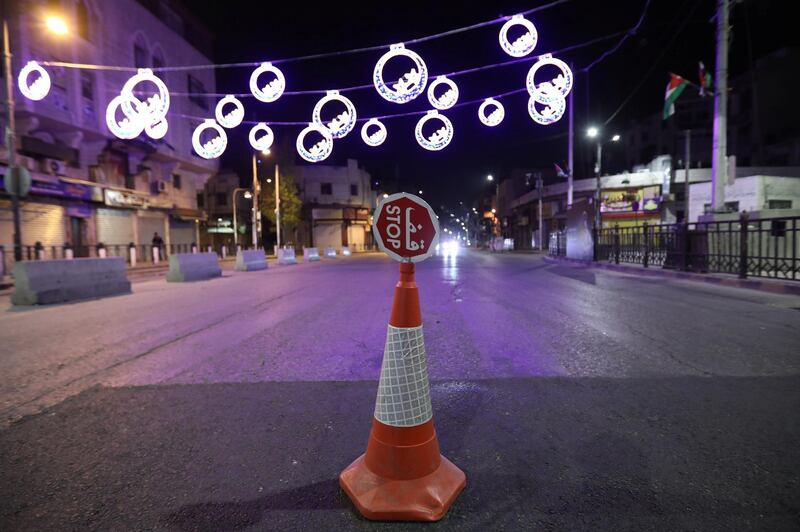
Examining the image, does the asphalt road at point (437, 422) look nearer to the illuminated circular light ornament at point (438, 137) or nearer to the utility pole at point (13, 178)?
the illuminated circular light ornament at point (438, 137)

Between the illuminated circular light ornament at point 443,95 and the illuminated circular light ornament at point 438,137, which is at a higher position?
the illuminated circular light ornament at point 443,95

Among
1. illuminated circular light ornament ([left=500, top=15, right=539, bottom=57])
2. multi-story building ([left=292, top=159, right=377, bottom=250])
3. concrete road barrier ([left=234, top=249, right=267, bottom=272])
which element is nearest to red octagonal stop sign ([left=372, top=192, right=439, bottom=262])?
illuminated circular light ornament ([left=500, top=15, right=539, bottom=57])

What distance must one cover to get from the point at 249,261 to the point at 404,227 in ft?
66.4

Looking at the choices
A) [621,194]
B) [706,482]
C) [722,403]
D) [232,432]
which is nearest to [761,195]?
[621,194]

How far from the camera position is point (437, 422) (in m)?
3.19

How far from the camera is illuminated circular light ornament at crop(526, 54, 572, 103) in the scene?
463 inches

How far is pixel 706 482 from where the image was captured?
2.35m

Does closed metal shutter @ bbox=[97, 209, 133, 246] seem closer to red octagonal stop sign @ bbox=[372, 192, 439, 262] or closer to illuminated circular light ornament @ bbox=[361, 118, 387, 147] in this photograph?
illuminated circular light ornament @ bbox=[361, 118, 387, 147]

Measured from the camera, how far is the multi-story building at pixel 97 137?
2123 centimetres

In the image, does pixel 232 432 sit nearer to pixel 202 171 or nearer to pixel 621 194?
pixel 202 171

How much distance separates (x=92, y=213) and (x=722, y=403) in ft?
105

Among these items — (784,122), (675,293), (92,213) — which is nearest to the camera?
(675,293)

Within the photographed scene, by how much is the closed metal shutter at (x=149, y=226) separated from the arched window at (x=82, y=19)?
11800 mm

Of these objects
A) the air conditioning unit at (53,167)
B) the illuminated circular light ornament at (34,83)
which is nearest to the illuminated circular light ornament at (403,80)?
the illuminated circular light ornament at (34,83)
